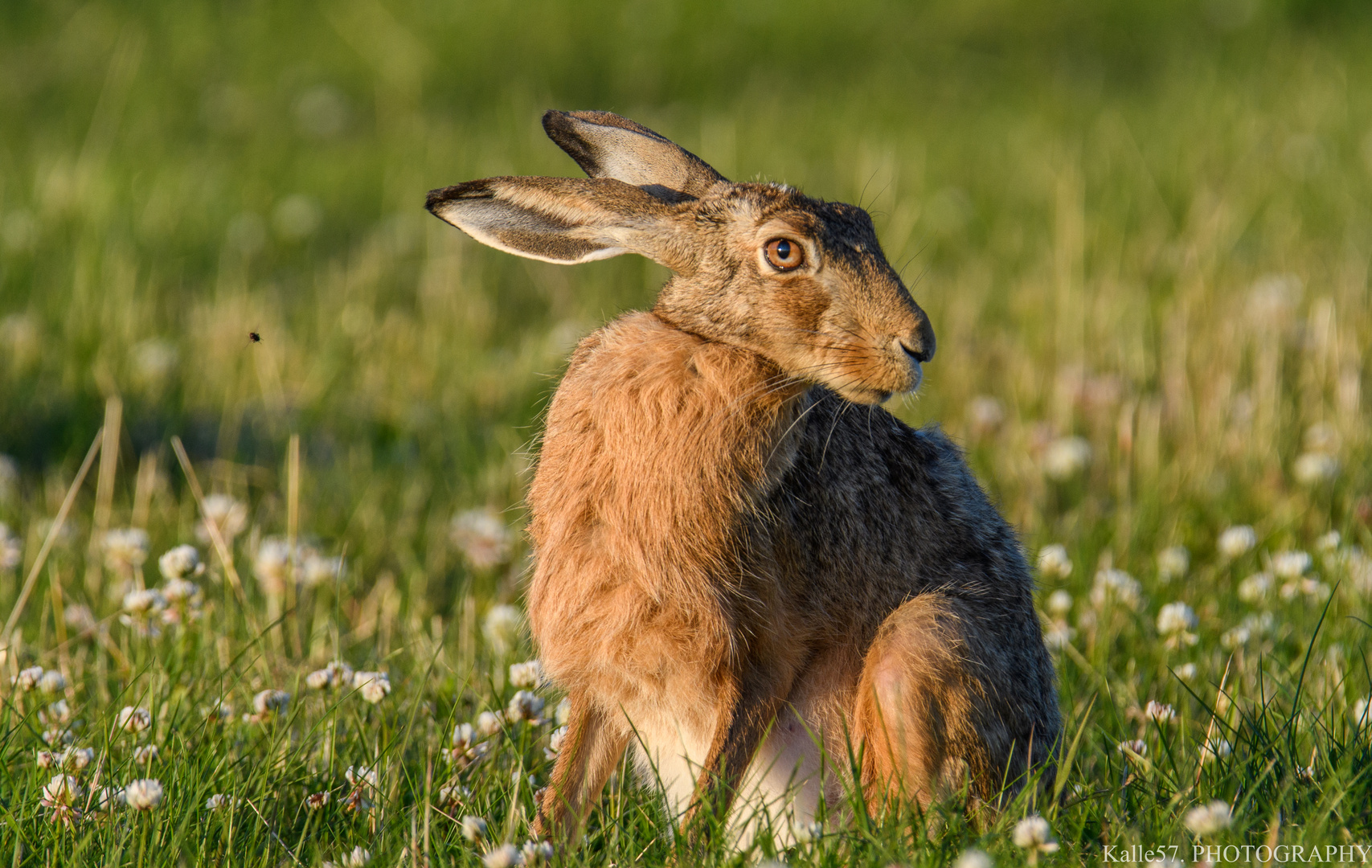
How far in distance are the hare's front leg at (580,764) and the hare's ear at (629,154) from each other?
1.39 meters

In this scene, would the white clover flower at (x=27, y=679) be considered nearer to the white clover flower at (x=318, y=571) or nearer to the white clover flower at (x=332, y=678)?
the white clover flower at (x=332, y=678)

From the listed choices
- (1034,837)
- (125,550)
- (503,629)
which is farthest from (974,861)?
(125,550)

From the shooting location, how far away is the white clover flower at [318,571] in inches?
184

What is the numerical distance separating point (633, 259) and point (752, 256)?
6354 mm

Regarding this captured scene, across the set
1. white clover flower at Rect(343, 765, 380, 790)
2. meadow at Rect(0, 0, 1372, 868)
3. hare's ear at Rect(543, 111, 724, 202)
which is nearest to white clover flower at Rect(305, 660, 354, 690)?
meadow at Rect(0, 0, 1372, 868)

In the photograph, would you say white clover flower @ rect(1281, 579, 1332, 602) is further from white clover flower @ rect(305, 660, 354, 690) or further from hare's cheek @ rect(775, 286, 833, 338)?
white clover flower @ rect(305, 660, 354, 690)

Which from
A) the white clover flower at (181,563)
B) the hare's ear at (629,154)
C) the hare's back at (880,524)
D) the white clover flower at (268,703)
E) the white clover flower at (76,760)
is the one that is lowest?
the white clover flower at (268,703)

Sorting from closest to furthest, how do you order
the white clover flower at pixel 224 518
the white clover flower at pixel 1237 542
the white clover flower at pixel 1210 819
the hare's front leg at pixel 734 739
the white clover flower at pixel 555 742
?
1. the white clover flower at pixel 1210 819
2. the hare's front leg at pixel 734 739
3. the white clover flower at pixel 555 742
4. the white clover flower at pixel 1237 542
5. the white clover flower at pixel 224 518

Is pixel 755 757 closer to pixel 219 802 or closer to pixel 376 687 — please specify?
pixel 376 687

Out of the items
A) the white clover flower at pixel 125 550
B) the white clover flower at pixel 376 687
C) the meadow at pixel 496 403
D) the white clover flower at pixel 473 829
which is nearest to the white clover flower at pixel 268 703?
the meadow at pixel 496 403

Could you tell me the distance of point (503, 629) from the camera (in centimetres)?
450

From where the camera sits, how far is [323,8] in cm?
1455

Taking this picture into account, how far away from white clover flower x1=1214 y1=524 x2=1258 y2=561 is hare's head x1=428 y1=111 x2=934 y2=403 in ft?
7.21

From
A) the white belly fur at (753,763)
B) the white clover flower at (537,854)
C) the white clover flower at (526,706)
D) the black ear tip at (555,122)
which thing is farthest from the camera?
the black ear tip at (555,122)
